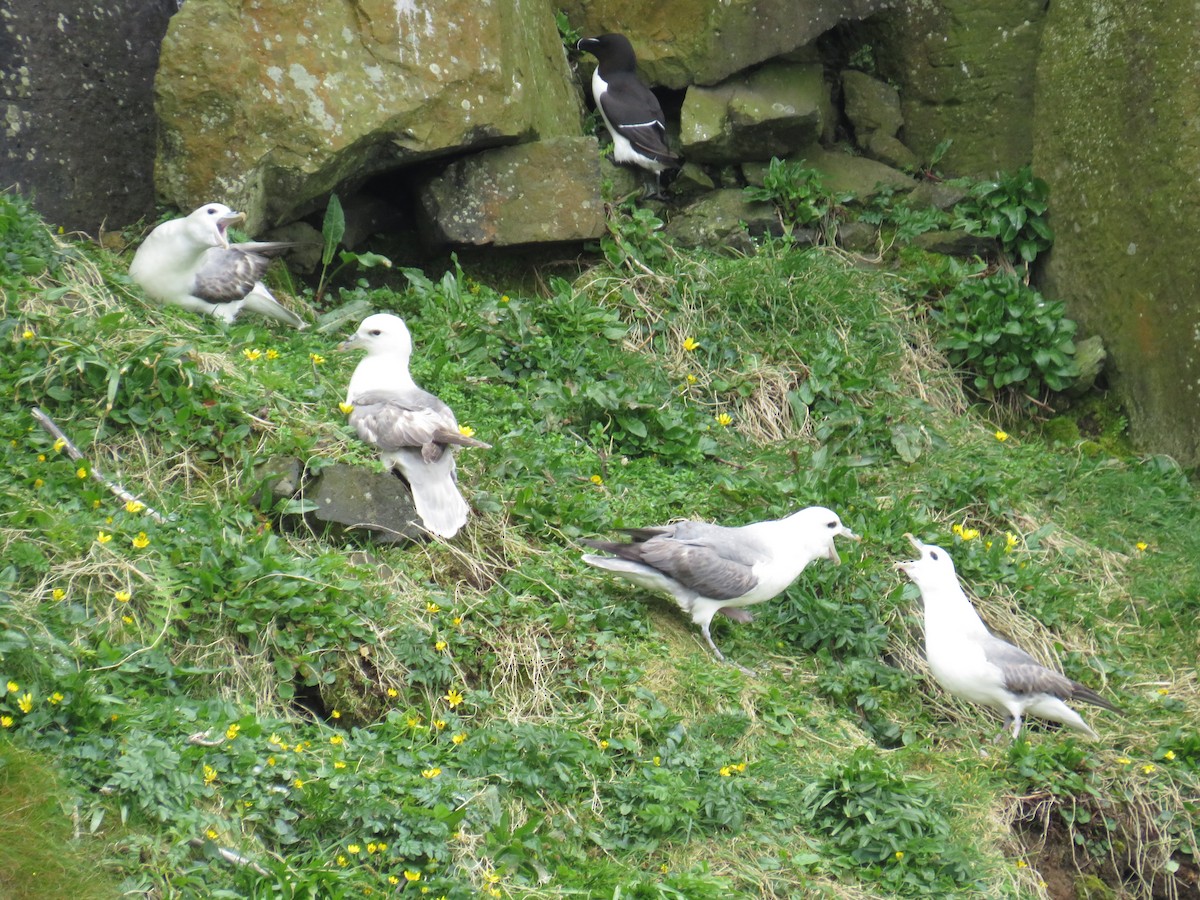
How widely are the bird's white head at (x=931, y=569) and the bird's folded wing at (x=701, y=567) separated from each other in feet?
2.62

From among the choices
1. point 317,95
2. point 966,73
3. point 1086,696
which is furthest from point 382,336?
point 966,73

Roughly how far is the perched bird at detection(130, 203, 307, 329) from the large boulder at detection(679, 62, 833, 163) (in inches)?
118

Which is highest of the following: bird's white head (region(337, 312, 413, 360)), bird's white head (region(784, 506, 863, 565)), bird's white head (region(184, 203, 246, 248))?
bird's white head (region(184, 203, 246, 248))

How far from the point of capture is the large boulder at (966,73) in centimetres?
793

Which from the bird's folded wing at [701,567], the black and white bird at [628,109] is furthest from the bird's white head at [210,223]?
the black and white bird at [628,109]

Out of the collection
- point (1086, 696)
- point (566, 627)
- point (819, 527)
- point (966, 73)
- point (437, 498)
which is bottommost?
point (566, 627)

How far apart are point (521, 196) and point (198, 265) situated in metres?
1.94

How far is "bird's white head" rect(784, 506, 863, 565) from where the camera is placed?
5332 mm

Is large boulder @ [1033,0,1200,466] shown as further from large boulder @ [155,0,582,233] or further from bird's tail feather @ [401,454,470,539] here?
bird's tail feather @ [401,454,470,539]

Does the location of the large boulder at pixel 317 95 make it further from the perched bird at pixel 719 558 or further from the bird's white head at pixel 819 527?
the bird's white head at pixel 819 527

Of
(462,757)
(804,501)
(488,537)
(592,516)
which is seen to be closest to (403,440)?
(488,537)

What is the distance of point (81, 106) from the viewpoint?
21.2 feet

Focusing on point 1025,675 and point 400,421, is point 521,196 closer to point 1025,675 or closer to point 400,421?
point 400,421

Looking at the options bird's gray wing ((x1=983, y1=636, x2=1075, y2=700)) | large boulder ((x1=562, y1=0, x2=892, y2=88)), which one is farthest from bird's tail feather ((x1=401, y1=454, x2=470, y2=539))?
large boulder ((x1=562, y1=0, x2=892, y2=88))
